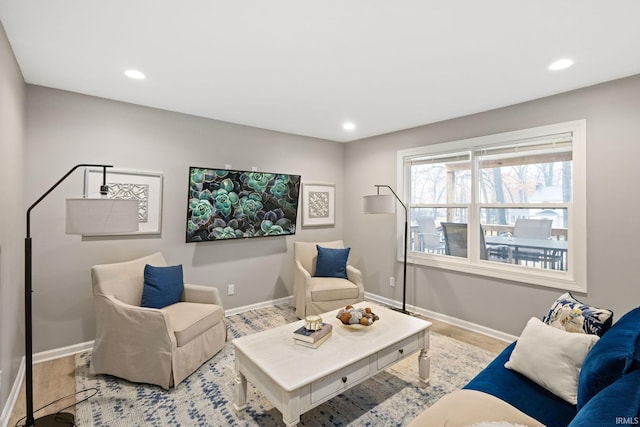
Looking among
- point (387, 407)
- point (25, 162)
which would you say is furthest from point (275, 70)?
point (387, 407)

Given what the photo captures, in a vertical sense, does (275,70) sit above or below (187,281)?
above

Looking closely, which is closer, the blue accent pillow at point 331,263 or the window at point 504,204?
the window at point 504,204

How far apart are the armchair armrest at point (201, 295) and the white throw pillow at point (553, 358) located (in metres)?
2.42

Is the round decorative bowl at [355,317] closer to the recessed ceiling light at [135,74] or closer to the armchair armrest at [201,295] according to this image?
the armchair armrest at [201,295]

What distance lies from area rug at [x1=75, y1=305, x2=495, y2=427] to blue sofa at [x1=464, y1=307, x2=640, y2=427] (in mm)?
717

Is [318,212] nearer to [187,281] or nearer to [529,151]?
[187,281]

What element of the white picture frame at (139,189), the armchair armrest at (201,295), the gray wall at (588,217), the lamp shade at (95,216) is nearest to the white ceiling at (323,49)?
the gray wall at (588,217)

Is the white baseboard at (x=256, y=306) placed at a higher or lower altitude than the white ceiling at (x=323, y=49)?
lower

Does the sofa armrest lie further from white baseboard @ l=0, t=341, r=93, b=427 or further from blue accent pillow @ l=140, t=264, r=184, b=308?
white baseboard @ l=0, t=341, r=93, b=427

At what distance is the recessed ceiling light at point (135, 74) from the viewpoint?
8.17ft

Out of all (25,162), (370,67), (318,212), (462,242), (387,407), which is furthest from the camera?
(318,212)

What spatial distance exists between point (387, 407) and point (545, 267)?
2142 mm

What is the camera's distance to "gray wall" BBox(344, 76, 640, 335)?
2555 mm

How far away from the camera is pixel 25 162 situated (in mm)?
2648
